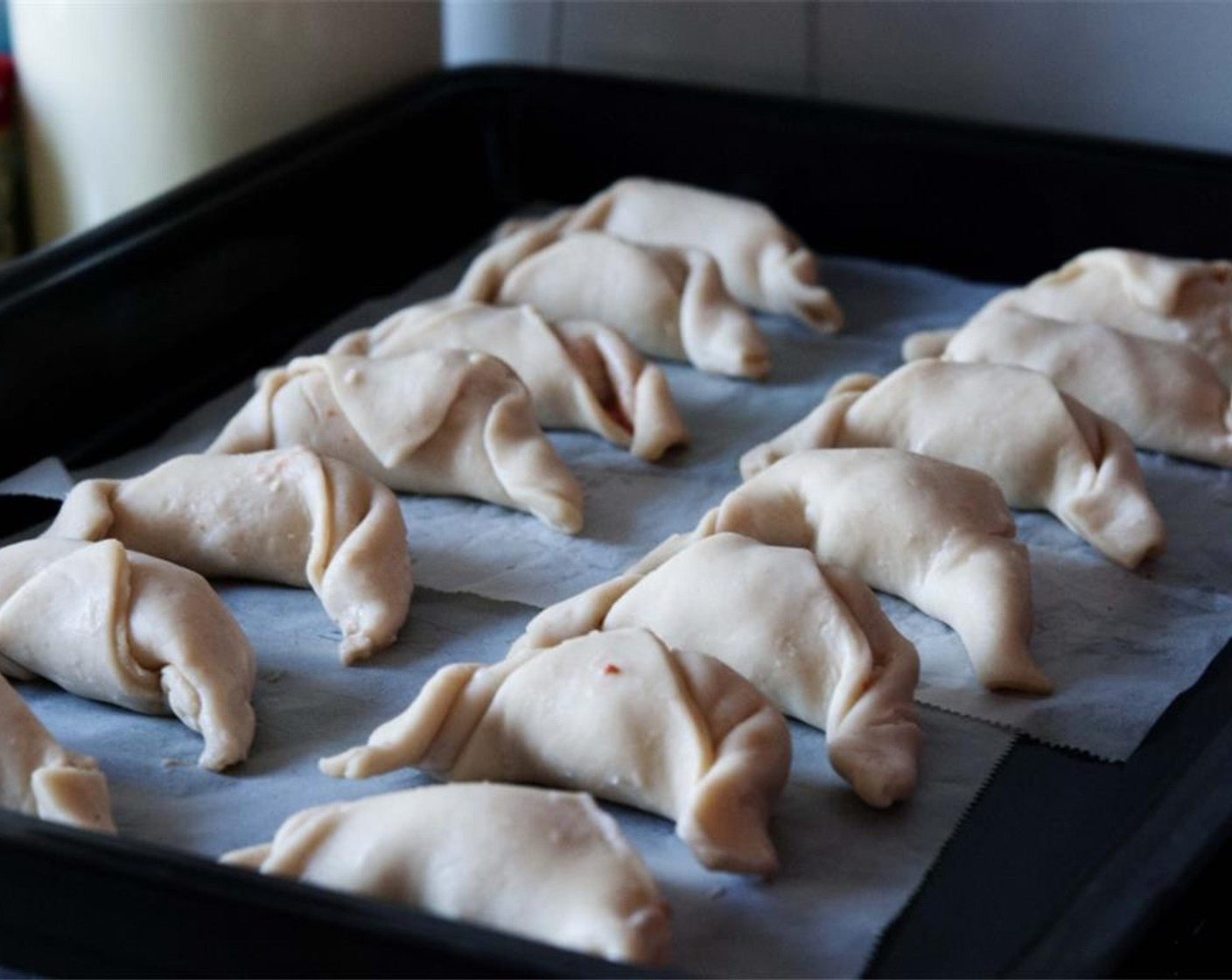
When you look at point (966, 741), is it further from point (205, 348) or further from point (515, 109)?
point (515, 109)

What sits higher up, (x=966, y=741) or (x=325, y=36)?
(x=325, y=36)

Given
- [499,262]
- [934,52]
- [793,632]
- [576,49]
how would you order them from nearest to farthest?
[793,632] < [499,262] < [934,52] < [576,49]

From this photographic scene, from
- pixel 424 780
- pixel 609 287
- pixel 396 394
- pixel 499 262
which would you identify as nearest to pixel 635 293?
pixel 609 287

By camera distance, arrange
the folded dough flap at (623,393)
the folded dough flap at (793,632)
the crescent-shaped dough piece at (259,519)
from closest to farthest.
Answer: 1. the folded dough flap at (793,632)
2. the crescent-shaped dough piece at (259,519)
3. the folded dough flap at (623,393)

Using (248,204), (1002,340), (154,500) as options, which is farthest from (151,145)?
(1002,340)

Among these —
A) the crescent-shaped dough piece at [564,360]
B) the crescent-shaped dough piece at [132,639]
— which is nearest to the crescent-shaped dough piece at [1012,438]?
the crescent-shaped dough piece at [564,360]

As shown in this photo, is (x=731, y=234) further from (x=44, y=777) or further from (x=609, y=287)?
(x=44, y=777)

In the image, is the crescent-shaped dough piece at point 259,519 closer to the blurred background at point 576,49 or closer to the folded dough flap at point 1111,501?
the folded dough flap at point 1111,501
